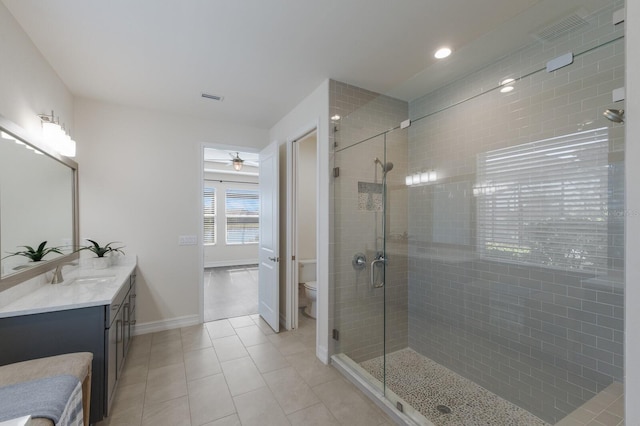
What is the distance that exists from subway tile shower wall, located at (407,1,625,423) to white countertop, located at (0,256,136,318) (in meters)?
2.62

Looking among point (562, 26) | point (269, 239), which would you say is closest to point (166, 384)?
point (269, 239)

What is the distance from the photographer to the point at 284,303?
3.47 m

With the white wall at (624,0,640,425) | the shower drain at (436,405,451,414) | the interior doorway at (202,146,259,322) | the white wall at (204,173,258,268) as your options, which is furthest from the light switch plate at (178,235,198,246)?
the white wall at (204,173,258,268)

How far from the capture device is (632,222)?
829 mm

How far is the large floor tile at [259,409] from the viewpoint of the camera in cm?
182

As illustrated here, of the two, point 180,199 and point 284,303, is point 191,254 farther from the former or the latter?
point 284,303

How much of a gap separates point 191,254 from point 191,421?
1996mm

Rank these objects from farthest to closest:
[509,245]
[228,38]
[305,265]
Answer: [305,265], [509,245], [228,38]

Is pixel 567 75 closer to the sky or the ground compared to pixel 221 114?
closer to the ground

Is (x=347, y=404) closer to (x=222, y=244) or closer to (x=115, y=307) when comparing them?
(x=115, y=307)

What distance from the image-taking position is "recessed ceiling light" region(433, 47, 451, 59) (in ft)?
6.93

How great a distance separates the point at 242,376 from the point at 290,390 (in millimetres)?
469

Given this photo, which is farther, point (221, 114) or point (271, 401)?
point (221, 114)

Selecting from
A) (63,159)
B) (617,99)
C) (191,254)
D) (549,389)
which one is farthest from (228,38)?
(549,389)
